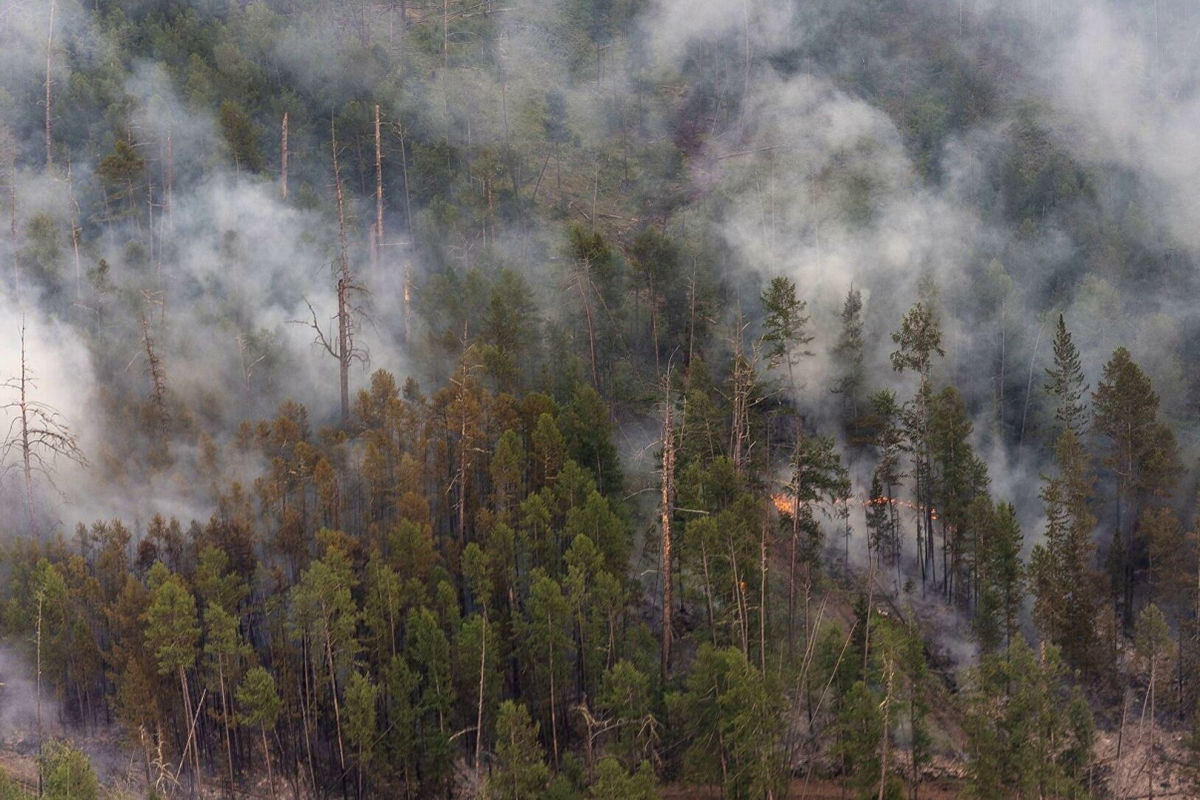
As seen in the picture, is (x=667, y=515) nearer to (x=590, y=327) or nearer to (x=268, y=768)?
(x=268, y=768)

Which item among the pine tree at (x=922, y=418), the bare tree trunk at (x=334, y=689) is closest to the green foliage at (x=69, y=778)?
the bare tree trunk at (x=334, y=689)

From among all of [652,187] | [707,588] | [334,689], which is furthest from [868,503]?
[652,187]

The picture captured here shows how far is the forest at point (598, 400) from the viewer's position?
3931 centimetres

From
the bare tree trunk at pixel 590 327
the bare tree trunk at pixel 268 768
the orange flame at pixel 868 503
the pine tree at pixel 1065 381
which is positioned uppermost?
the bare tree trunk at pixel 590 327

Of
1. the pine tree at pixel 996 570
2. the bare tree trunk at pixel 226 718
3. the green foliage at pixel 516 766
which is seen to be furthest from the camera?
the pine tree at pixel 996 570

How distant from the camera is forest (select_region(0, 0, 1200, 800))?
3931 cm

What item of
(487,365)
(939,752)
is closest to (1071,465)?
(939,752)

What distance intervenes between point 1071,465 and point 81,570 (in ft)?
118

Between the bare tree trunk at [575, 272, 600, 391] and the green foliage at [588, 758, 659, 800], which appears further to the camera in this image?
the bare tree trunk at [575, 272, 600, 391]

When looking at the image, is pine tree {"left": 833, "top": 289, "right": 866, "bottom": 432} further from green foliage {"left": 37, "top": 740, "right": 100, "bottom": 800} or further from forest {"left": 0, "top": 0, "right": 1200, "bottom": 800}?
green foliage {"left": 37, "top": 740, "right": 100, "bottom": 800}

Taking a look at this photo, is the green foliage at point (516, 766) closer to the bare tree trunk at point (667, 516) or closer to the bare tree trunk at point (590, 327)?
the bare tree trunk at point (667, 516)

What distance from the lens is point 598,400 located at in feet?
161

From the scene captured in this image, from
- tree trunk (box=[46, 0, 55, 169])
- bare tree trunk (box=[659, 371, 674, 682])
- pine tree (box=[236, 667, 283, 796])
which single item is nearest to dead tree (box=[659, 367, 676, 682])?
bare tree trunk (box=[659, 371, 674, 682])

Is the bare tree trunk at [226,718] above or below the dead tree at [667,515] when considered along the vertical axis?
below
